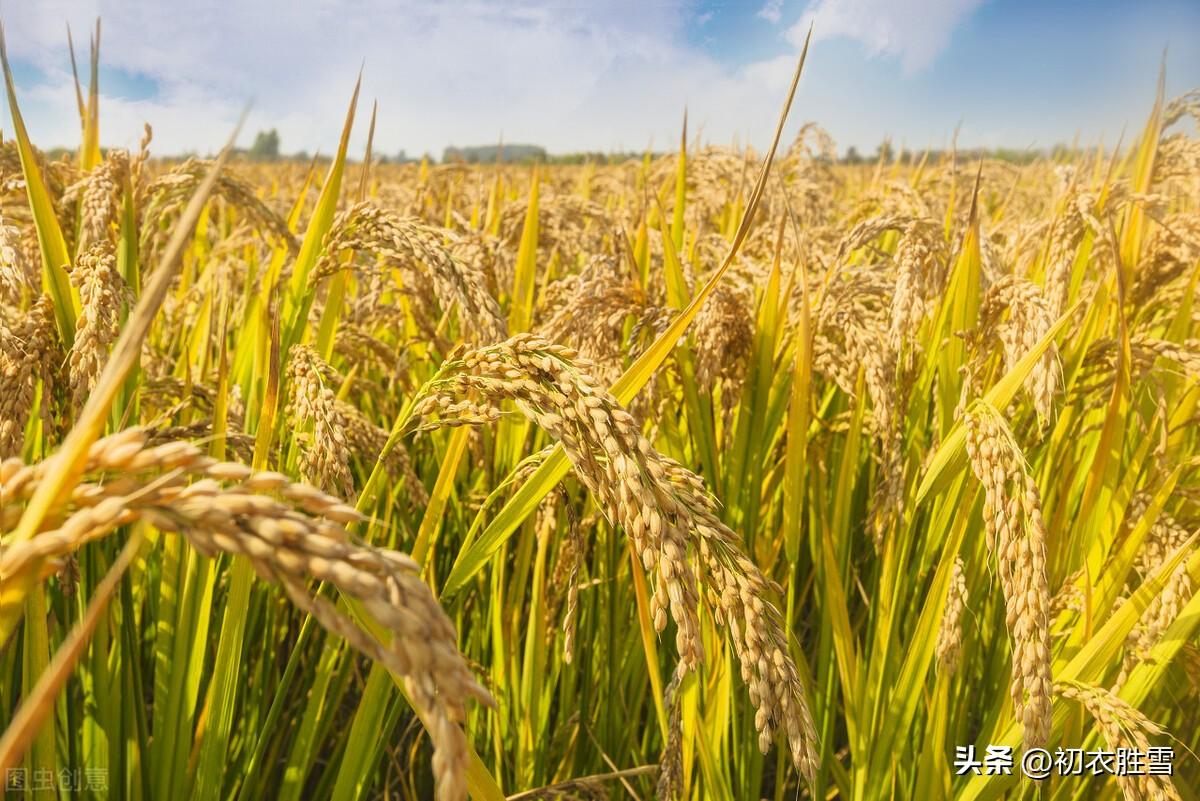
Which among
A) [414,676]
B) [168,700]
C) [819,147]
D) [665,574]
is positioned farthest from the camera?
[819,147]

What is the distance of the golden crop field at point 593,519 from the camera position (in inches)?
30.0

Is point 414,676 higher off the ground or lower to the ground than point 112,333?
lower

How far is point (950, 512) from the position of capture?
1.58 meters

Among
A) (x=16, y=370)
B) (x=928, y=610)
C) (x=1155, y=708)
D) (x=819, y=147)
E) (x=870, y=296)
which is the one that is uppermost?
(x=819, y=147)

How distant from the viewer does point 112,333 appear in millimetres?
1106

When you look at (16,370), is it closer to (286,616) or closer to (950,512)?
(286,616)

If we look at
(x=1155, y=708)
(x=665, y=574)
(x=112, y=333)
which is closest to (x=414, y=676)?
(x=665, y=574)

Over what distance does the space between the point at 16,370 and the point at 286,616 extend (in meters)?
1.07

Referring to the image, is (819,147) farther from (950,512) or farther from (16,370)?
(16,370)

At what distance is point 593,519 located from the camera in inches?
68.7

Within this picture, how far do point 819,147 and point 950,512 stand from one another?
396cm

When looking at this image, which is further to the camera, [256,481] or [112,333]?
[112,333]

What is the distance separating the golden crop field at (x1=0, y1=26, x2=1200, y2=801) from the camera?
0.76m

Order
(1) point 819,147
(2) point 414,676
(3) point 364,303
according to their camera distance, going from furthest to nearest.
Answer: (1) point 819,147 < (3) point 364,303 < (2) point 414,676
